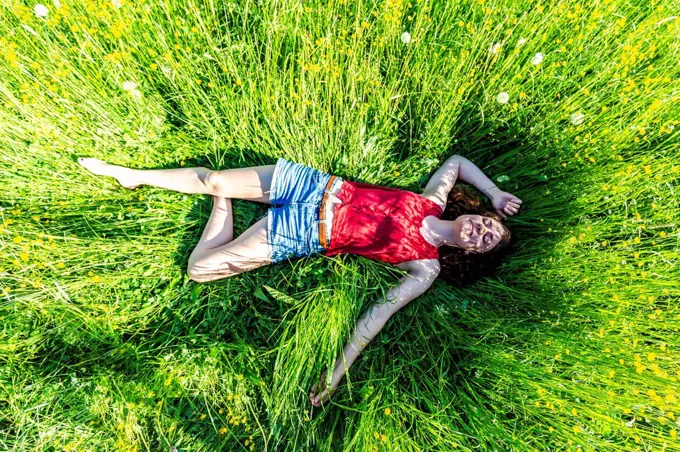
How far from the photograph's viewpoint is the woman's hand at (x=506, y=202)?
2.64m

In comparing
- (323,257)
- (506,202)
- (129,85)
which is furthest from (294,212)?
(506,202)

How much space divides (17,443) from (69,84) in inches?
88.9

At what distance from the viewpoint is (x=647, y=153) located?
2.46m

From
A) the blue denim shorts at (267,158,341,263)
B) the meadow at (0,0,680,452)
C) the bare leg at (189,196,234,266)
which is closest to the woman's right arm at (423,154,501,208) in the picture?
the meadow at (0,0,680,452)

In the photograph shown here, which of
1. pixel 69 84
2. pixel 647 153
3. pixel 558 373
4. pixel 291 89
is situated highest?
pixel 69 84

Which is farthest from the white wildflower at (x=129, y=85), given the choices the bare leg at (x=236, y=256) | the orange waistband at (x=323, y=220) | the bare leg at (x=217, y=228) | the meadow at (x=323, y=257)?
the orange waistband at (x=323, y=220)

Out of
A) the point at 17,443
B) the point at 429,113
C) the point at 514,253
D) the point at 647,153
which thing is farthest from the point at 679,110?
the point at 17,443

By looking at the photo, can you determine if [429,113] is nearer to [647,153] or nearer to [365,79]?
[365,79]

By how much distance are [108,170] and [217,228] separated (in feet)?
2.67

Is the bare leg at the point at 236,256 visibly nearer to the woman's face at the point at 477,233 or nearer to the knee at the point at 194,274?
the knee at the point at 194,274

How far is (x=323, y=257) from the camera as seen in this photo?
2619mm

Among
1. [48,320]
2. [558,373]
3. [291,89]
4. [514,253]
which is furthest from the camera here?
[514,253]

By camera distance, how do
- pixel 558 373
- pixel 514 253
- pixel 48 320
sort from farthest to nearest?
pixel 514 253 → pixel 48 320 → pixel 558 373

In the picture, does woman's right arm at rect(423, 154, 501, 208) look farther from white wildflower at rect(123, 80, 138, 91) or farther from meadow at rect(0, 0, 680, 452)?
white wildflower at rect(123, 80, 138, 91)
